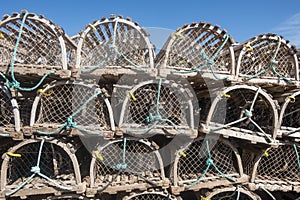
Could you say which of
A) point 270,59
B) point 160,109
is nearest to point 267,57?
point 270,59

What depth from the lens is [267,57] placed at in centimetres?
257

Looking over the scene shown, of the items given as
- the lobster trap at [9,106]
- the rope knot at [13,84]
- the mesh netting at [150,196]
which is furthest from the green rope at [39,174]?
the mesh netting at [150,196]

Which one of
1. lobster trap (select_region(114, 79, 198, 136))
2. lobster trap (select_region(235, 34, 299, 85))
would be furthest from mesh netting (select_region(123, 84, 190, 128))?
lobster trap (select_region(235, 34, 299, 85))

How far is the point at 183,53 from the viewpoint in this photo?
2.58m

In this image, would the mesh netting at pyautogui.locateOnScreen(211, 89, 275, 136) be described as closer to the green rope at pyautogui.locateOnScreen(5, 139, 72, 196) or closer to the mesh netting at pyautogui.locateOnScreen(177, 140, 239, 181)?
the mesh netting at pyautogui.locateOnScreen(177, 140, 239, 181)

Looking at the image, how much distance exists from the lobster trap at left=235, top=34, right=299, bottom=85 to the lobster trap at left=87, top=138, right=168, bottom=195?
4.36 feet

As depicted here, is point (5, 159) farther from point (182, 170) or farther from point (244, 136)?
point (244, 136)

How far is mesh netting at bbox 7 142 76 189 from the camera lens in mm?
2277

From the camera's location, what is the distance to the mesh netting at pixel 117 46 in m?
2.12

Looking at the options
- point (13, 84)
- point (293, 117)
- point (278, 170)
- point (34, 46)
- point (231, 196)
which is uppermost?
point (34, 46)

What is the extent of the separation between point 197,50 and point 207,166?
139 centimetres

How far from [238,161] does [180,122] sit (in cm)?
83

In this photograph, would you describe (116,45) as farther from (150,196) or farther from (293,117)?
(293,117)

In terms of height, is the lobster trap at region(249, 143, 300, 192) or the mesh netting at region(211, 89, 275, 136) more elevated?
the mesh netting at region(211, 89, 275, 136)
